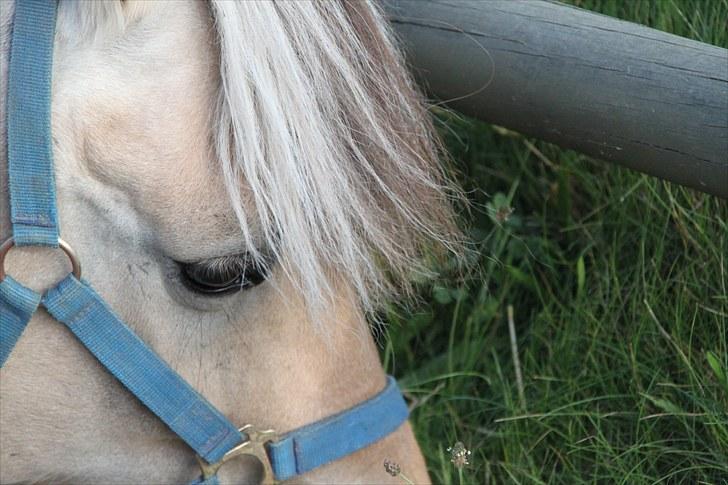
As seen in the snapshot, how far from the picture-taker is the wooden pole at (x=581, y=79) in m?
1.50

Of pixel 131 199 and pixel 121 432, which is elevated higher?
pixel 131 199

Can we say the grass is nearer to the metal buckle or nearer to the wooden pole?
the wooden pole

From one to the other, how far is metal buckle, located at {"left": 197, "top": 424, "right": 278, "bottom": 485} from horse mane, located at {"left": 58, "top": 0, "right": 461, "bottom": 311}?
0.70 feet

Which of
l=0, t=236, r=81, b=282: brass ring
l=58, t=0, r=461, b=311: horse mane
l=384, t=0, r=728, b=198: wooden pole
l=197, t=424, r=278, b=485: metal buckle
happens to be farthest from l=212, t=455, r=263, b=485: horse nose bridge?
l=384, t=0, r=728, b=198: wooden pole

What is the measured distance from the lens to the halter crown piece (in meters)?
1.24

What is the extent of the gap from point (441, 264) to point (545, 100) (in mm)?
357

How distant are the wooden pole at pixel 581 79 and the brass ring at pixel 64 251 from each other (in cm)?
76

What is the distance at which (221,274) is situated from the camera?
1.30 meters

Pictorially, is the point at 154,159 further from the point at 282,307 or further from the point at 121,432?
the point at 121,432

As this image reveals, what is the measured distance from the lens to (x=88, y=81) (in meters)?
1.25

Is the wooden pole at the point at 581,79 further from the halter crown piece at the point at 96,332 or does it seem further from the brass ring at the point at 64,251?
the brass ring at the point at 64,251

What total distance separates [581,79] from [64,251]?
→ 0.87m

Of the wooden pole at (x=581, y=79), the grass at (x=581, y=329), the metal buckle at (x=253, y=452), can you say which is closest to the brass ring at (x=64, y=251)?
the metal buckle at (x=253, y=452)

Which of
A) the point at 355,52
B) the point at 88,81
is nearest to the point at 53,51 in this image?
the point at 88,81
